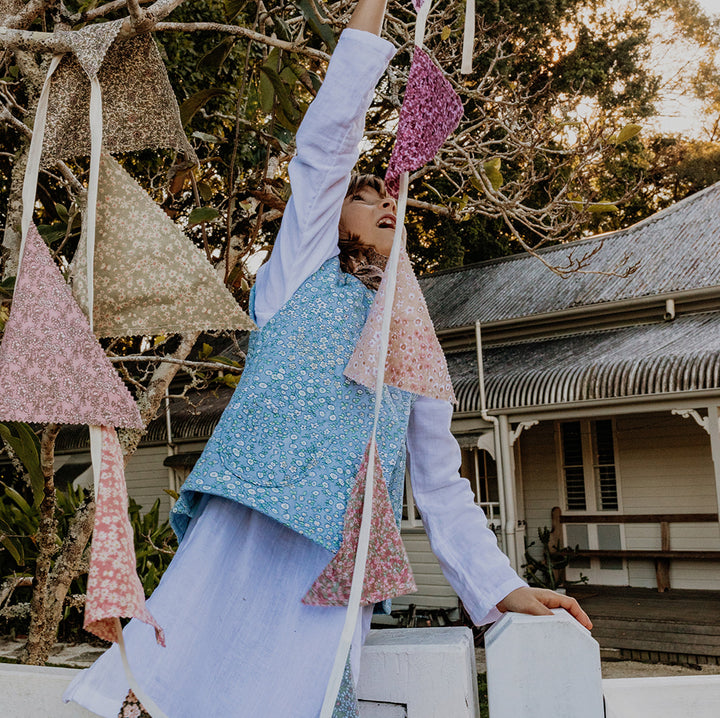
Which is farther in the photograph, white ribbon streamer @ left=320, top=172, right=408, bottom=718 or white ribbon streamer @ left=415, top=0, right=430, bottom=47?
white ribbon streamer @ left=415, top=0, right=430, bottom=47

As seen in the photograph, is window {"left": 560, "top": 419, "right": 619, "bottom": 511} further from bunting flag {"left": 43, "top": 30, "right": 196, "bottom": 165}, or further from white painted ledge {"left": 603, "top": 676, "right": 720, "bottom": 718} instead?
bunting flag {"left": 43, "top": 30, "right": 196, "bottom": 165}

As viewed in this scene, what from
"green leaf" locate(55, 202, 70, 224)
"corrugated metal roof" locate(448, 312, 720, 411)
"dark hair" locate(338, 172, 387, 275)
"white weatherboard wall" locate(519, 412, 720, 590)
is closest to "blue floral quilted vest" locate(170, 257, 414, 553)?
"dark hair" locate(338, 172, 387, 275)

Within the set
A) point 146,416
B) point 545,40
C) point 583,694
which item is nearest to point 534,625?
point 583,694

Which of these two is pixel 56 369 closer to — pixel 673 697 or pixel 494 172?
pixel 673 697

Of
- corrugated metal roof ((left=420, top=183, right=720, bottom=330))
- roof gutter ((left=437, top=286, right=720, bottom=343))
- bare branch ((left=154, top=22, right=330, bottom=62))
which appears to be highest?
corrugated metal roof ((left=420, top=183, right=720, bottom=330))

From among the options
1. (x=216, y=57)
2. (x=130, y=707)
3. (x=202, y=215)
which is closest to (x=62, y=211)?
(x=216, y=57)

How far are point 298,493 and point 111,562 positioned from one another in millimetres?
324

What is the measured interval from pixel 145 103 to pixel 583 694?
1.14 metres

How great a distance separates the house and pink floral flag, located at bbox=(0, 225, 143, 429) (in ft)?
28.2

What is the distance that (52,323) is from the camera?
1082 millimetres

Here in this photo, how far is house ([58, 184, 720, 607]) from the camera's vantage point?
31.7 feet

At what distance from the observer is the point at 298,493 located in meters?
1.25

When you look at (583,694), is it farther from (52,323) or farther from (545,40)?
(545,40)

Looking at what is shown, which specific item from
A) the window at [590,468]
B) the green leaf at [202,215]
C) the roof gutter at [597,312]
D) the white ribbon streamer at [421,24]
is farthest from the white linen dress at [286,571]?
the window at [590,468]
